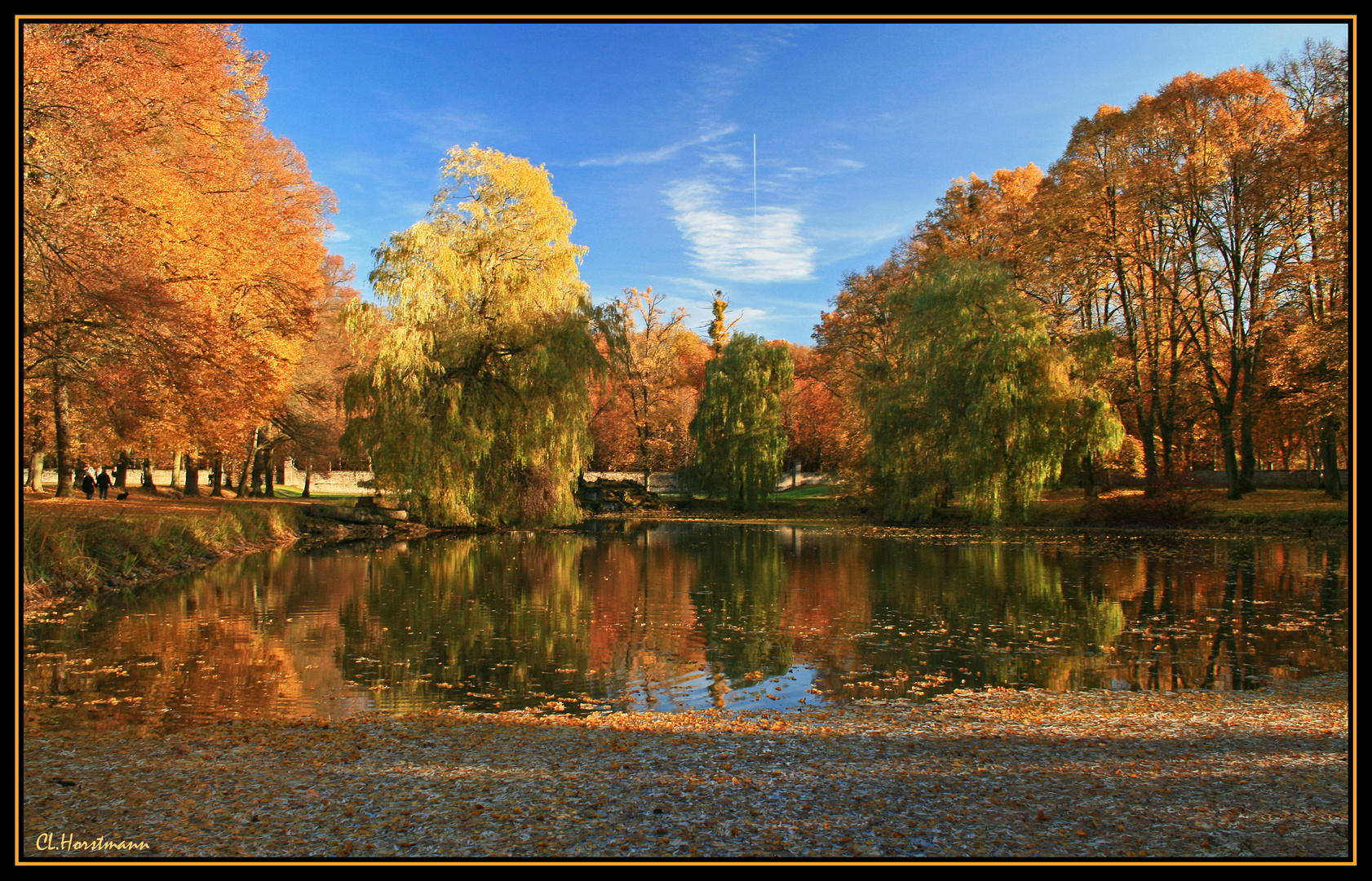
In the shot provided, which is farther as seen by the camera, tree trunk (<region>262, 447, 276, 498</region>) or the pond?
tree trunk (<region>262, 447, 276, 498</region>)

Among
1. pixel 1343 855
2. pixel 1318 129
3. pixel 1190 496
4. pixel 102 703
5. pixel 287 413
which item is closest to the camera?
pixel 1343 855

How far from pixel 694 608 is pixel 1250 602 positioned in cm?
817

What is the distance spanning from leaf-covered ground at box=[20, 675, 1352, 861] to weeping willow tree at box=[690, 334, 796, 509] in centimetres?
3177

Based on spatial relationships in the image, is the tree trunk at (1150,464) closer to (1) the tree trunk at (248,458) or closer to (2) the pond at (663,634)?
(2) the pond at (663,634)

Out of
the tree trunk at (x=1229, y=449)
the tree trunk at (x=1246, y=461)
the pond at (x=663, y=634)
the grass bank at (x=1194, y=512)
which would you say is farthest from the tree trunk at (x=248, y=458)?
the tree trunk at (x=1246, y=461)

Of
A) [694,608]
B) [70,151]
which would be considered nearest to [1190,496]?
[694,608]

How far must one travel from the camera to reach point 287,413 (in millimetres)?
30672

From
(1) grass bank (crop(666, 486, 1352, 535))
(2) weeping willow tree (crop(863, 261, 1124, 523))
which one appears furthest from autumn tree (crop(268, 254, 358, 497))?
(1) grass bank (crop(666, 486, 1352, 535))

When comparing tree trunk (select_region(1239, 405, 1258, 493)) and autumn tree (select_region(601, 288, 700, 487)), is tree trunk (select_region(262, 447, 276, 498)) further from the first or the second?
tree trunk (select_region(1239, 405, 1258, 493))

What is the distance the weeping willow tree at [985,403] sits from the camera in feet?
84.7

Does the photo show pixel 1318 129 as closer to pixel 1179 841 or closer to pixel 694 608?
pixel 694 608

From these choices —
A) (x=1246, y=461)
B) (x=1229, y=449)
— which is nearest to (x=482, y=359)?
(x=1229, y=449)
